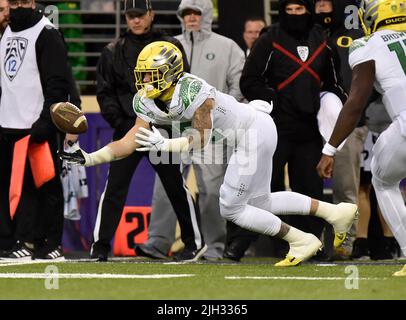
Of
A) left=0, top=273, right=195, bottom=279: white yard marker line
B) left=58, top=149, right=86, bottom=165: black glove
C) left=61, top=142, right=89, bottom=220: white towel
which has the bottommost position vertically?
left=61, top=142, right=89, bottom=220: white towel

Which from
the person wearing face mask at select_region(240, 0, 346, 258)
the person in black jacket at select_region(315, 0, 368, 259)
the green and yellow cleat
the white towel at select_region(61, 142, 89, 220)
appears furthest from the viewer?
the white towel at select_region(61, 142, 89, 220)

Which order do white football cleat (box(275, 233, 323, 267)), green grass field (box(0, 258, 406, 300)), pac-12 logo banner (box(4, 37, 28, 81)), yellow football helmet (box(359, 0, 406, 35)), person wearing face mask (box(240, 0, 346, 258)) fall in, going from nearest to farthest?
1. green grass field (box(0, 258, 406, 300))
2. yellow football helmet (box(359, 0, 406, 35))
3. white football cleat (box(275, 233, 323, 267))
4. person wearing face mask (box(240, 0, 346, 258))
5. pac-12 logo banner (box(4, 37, 28, 81))

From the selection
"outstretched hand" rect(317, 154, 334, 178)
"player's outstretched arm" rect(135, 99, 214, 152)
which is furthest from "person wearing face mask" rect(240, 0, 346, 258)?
"outstretched hand" rect(317, 154, 334, 178)

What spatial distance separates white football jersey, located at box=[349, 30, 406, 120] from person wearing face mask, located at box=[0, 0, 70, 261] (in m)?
2.74

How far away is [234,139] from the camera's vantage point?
7.84m

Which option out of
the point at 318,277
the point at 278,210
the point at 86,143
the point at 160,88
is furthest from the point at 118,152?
the point at 86,143

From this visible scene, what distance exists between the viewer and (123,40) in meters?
9.13

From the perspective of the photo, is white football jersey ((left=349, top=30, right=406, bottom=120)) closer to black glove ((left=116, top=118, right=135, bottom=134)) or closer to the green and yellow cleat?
the green and yellow cleat

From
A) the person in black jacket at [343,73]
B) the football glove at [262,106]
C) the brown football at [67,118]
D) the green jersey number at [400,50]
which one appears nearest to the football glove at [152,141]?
the brown football at [67,118]

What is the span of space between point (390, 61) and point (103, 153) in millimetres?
1837

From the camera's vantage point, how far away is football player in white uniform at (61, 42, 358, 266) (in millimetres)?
7602

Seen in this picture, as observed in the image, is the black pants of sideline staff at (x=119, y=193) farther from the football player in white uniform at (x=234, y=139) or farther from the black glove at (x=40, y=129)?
the football player in white uniform at (x=234, y=139)

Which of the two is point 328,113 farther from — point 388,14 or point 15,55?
point 15,55

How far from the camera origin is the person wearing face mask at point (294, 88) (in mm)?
8922
